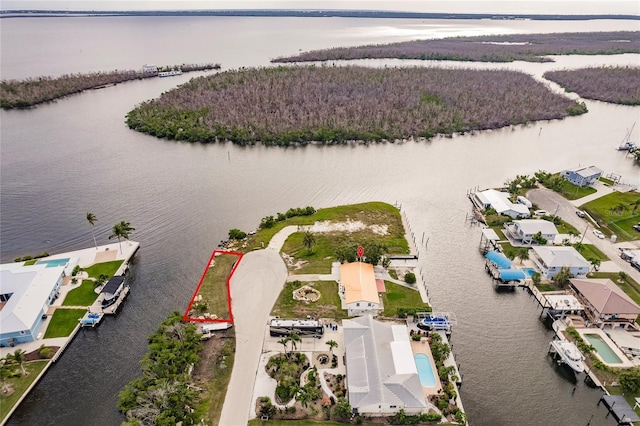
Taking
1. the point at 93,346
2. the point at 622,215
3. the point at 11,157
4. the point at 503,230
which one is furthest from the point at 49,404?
the point at 622,215

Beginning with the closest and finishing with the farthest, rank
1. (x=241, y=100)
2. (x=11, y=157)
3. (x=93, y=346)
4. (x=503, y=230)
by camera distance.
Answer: (x=93, y=346), (x=503, y=230), (x=11, y=157), (x=241, y=100)

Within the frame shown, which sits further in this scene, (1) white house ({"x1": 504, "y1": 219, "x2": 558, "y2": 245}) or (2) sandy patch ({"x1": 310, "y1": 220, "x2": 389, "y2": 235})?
(2) sandy patch ({"x1": 310, "y1": 220, "x2": 389, "y2": 235})

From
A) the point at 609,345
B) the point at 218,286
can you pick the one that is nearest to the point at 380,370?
the point at 218,286

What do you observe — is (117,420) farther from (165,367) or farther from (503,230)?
(503,230)

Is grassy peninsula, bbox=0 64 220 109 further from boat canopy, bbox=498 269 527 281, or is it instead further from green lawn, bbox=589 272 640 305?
green lawn, bbox=589 272 640 305

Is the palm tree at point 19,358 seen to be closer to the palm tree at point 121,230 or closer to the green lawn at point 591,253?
the palm tree at point 121,230

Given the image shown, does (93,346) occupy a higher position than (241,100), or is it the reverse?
(241,100)

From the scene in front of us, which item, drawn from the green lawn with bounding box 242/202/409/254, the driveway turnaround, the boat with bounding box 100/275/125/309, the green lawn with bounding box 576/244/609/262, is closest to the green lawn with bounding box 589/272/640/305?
the green lawn with bounding box 576/244/609/262

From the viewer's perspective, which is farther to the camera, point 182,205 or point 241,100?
point 241,100
